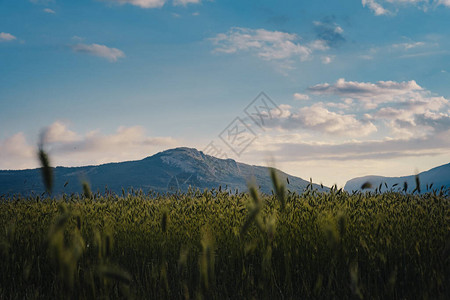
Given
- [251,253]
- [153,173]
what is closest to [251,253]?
[251,253]

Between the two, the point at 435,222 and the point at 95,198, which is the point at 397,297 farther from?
the point at 95,198

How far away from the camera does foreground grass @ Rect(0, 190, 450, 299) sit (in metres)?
2.62

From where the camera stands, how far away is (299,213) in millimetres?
3682

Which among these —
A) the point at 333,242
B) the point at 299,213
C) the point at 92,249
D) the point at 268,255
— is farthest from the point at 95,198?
the point at 333,242

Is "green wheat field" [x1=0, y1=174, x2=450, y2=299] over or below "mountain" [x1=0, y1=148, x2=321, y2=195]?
below

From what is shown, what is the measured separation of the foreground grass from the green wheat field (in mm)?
11

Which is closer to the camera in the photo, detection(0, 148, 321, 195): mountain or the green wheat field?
the green wheat field

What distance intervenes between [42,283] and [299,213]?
2449 mm

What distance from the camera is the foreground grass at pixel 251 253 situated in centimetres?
262

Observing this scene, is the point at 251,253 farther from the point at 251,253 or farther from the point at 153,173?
the point at 153,173

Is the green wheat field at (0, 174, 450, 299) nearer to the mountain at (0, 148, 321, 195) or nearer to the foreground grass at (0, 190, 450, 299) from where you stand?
the foreground grass at (0, 190, 450, 299)

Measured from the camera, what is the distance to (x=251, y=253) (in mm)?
2801

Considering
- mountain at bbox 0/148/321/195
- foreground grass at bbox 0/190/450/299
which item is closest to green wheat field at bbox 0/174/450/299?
foreground grass at bbox 0/190/450/299

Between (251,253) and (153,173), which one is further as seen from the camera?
(153,173)
